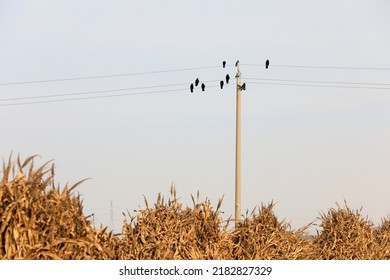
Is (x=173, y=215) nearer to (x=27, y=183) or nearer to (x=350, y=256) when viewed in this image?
(x=27, y=183)

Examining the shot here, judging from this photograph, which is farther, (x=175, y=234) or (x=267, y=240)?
(x=267, y=240)

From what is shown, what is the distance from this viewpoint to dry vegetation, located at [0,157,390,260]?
7.28 m

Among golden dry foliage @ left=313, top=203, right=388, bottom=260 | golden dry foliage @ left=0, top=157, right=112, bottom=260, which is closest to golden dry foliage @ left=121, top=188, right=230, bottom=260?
golden dry foliage @ left=0, top=157, right=112, bottom=260

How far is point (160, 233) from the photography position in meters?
12.8

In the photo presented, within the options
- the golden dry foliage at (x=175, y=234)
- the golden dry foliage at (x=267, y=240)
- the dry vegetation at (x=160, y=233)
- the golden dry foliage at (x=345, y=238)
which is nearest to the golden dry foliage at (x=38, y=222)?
the dry vegetation at (x=160, y=233)

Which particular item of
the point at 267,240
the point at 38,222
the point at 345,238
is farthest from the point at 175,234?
the point at 345,238

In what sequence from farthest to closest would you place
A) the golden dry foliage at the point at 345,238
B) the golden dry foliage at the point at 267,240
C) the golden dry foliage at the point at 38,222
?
the golden dry foliage at the point at 345,238 < the golden dry foliage at the point at 267,240 < the golden dry foliage at the point at 38,222

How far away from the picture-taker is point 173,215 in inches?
520

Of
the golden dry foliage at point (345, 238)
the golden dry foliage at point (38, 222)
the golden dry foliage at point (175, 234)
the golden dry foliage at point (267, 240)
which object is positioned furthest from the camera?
the golden dry foliage at point (345, 238)

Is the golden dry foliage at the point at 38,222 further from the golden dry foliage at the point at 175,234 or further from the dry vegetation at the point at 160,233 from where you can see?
the golden dry foliage at the point at 175,234

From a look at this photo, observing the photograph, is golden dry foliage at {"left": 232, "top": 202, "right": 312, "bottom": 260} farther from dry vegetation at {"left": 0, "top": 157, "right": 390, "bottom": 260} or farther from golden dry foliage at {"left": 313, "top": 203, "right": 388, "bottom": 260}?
golden dry foliage at {"left": 313, "top": 203, "right": 388, "bottom": 260}

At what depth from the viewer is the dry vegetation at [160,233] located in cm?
728

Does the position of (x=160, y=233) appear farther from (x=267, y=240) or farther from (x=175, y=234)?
(x=267, y=240)

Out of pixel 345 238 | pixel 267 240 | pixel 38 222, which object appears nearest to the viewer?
pixel 38 222
